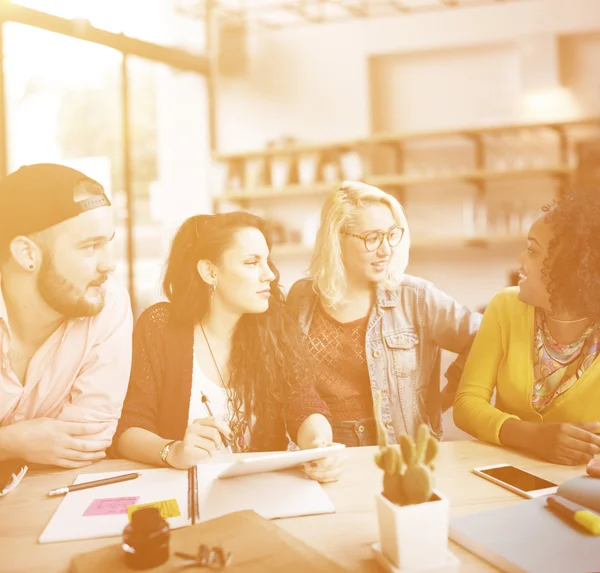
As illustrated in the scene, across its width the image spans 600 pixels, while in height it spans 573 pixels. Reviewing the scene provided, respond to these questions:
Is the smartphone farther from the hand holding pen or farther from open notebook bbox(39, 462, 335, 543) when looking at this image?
the hand holding pen

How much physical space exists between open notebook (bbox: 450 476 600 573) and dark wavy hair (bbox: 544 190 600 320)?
455 mm

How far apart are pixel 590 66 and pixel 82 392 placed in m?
3.97

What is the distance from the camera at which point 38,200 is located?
132cm

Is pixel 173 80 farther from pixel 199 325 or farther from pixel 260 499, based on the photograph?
pixel 260 499

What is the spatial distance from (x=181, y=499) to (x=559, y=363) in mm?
860

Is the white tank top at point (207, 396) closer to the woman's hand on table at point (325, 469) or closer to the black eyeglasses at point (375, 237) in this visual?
the woman's hand on table at point (325, 469)

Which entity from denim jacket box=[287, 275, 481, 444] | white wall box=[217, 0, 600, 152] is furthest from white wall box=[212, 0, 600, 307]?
denim jacket box=[287, 275, 481, 444]

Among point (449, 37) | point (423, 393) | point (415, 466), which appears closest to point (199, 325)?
point (423, 393)

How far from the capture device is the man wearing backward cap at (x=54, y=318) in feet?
4.28

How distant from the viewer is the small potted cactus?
0.90 metres

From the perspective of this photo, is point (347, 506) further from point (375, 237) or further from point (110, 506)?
point (375, 237)

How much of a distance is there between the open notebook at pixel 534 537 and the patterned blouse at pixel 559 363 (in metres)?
0.38

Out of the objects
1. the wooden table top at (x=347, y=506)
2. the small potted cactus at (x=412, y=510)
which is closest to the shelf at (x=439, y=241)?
the wooden table top at (x=347, y=506)

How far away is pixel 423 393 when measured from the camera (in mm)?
1667
